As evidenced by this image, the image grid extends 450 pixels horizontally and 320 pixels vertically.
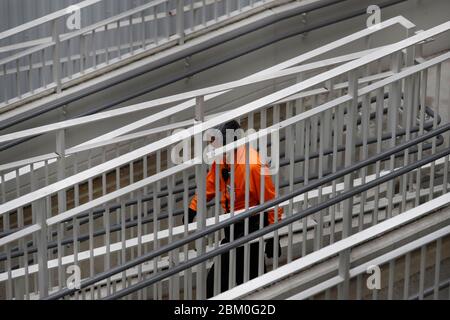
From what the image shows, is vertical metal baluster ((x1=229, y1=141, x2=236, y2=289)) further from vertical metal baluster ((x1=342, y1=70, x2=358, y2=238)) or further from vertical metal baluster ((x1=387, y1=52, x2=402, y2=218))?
vertical metal baluster ((x1=387, y1=52, x2=402, y2=218))

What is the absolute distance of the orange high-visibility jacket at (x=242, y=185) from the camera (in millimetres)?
12320

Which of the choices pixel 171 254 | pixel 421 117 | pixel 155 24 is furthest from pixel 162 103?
pixel 155 24

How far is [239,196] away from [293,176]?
0.41 m

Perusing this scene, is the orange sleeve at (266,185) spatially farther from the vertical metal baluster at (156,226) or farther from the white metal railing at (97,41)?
the white metal railing at (97,41)

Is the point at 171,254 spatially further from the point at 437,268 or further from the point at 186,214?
the point at 437,268

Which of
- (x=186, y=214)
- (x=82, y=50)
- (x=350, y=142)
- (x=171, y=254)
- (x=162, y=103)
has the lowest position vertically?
(x=171, y=254)

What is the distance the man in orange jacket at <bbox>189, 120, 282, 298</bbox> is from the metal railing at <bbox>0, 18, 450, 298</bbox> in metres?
0.14

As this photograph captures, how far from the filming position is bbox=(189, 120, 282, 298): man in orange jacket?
40.4 feet

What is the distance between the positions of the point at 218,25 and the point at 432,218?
4.18 m

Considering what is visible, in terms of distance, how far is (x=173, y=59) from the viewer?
15.2 meters

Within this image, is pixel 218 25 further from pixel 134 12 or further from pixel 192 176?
pixel 192 176

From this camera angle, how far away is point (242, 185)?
12.6m

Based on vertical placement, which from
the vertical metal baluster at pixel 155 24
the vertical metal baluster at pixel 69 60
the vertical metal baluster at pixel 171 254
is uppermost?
the vertical metal baluster at pixel 155 24

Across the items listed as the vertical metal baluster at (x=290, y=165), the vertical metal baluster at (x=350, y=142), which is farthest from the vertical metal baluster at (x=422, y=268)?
the vertical metal baluster at (x=290, y=165)
